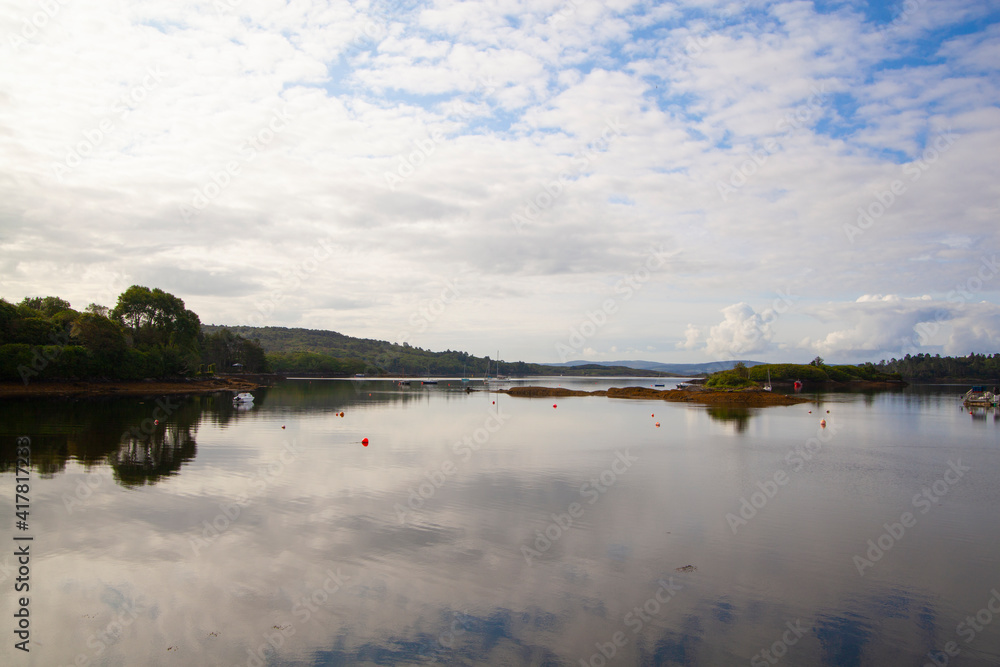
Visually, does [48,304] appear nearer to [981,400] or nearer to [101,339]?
[101,339]

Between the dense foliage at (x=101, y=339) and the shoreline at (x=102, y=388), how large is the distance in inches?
44.9

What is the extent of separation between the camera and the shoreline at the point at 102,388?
217 feet

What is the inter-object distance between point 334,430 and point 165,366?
69.3 metres

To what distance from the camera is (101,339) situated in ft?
263

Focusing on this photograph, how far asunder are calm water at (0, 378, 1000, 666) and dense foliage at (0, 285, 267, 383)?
51.3 meters

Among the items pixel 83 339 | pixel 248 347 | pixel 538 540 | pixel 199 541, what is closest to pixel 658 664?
pixel 538 540

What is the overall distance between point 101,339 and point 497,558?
86804mm

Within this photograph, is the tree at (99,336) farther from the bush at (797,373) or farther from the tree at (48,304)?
the bush at (797,373)

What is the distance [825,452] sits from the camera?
3384 cm

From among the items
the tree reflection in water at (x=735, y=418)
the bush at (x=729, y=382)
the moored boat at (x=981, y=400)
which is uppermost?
the bush at (x=729, y=382)

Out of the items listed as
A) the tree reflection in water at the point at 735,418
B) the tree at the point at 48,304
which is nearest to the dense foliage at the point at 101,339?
the tree at the point at 48,304

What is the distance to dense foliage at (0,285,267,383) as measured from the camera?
70.1 m

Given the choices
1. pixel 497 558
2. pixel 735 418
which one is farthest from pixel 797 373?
pixel 497 558

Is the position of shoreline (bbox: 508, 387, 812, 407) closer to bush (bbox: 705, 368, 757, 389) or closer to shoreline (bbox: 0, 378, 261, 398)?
bush (bbox: 705, 368, 757, 389)
